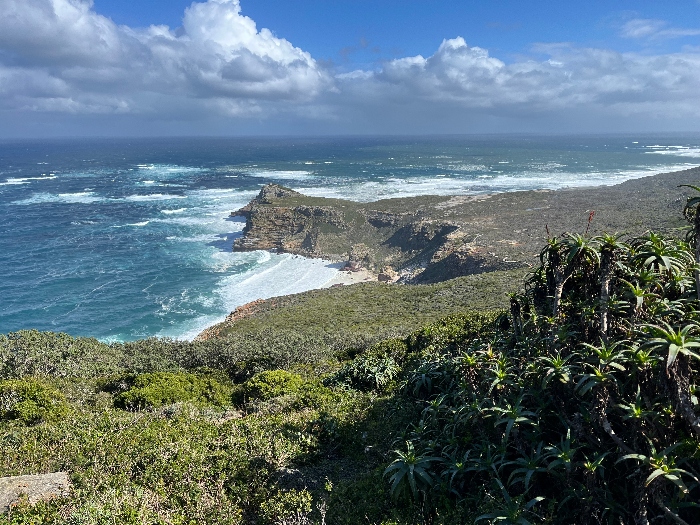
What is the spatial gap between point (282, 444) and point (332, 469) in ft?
3.28

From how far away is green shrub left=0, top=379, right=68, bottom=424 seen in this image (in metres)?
11.1

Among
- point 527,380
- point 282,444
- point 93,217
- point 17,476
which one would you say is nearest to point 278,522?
point 282,444

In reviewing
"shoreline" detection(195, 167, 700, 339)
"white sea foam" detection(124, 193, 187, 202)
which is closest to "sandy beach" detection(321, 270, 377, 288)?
"shoreline" detection(195, 167, 700, 339)

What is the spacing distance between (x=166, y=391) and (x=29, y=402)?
10.8 ft

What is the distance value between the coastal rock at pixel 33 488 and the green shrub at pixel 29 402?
4693mm

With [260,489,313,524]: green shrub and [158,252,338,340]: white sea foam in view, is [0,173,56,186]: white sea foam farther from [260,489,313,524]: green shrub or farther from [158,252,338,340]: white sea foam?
[260,489,313,524]: green shrub

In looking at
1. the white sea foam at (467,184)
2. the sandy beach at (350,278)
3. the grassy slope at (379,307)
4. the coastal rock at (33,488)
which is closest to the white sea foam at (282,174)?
the white sea foam at (467,184)

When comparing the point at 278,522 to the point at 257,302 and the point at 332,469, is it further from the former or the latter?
the point at 257,302

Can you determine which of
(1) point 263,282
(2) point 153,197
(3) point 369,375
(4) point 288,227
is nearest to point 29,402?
(3) point 369,375

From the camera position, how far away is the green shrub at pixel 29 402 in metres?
11.1

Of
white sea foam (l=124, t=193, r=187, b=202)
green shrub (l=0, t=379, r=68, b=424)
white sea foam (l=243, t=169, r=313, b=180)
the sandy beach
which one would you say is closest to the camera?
green shrub (l=0, t=379, r=68, b=424)

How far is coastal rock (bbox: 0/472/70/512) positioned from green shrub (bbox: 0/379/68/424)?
469 cm

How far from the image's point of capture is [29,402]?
11.5 metres

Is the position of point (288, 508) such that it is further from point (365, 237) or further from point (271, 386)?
point (365, 237)
